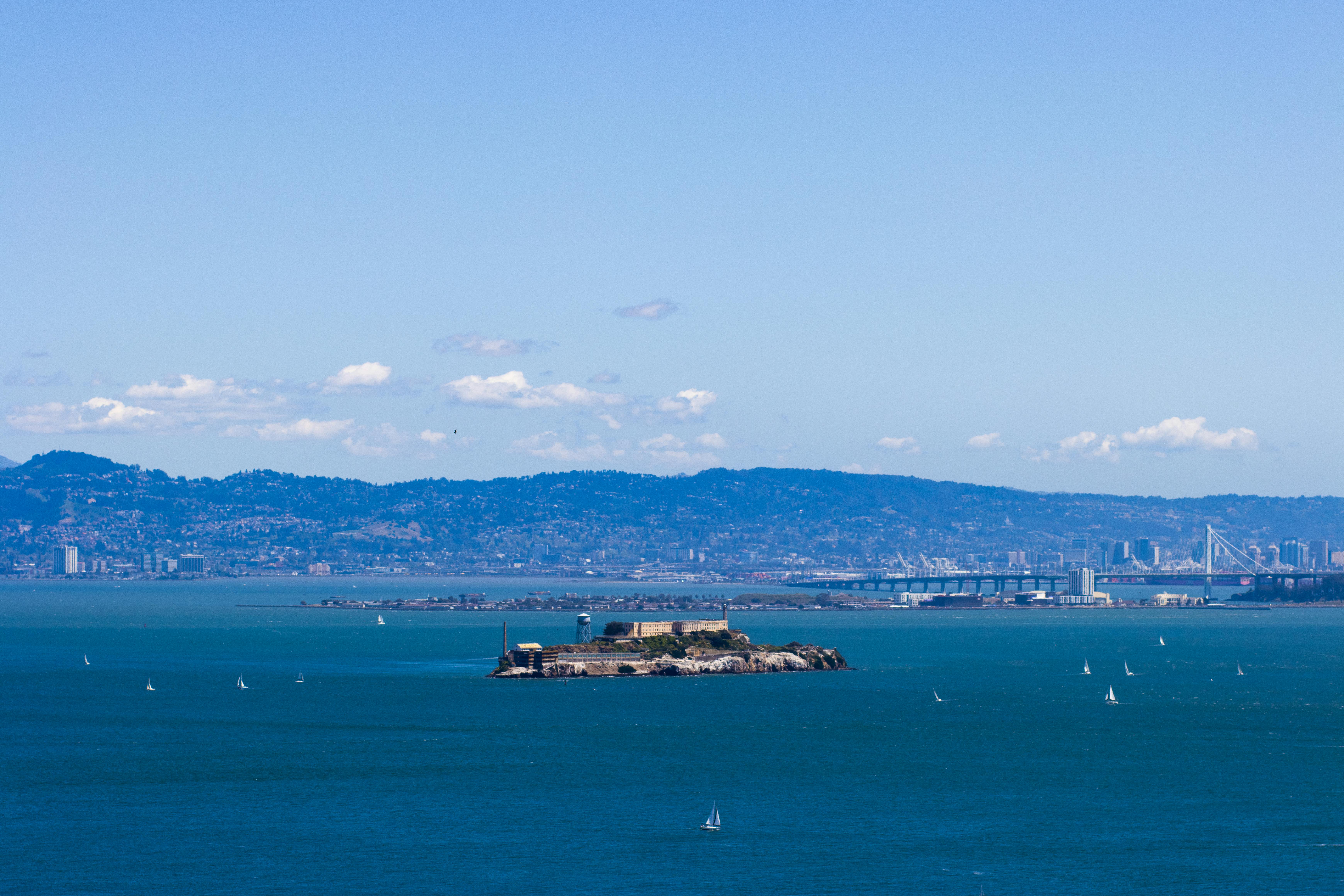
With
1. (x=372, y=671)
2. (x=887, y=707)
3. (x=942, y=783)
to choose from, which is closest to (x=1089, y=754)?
(x=942, y=783)

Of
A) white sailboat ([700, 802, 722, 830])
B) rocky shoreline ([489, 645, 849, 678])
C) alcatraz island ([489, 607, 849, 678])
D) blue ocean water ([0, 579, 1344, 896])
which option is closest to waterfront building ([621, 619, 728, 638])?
alcatraz island ([489, 607, 849, 678])

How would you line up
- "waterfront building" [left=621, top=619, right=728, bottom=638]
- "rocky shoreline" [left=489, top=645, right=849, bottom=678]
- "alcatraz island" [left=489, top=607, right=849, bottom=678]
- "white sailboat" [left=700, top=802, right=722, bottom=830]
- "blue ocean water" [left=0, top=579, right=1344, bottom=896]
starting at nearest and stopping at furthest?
"blue ocean water" [left=0, top=579, right=1344, bottom=896], "white sailboat" [left=700, top=802, right=722, bottom=830], "rocky shoreline" [left=489, top=645, right=849, bottom=678], "alcatraz island" [left=489, top=607, right=849, bottom=678], "waterfront building" [left=621, top=619, right=728, bottom=638]

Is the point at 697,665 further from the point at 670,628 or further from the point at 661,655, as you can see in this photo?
the point at 670,628

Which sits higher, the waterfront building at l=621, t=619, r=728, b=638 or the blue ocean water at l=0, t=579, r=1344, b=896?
the waterfront building at l=621, t=619, r=728, b=638

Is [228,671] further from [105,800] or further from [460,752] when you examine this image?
[105,800]

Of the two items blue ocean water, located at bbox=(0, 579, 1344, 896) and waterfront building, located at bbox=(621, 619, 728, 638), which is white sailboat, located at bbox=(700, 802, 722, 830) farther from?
waterfront building, located at bbox=(621, 619, 728, 638)
